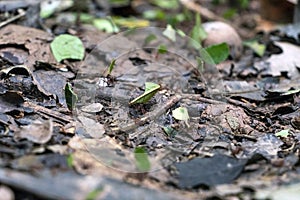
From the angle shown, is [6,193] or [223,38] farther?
[223,38]

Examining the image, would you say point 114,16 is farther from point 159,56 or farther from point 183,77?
point 183,77

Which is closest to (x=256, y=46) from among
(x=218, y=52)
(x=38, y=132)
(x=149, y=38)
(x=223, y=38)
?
(x=223, y=38)

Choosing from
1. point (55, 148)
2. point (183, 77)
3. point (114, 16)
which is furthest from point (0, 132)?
point (114, 16)

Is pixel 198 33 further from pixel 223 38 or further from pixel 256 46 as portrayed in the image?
pixel 256 46

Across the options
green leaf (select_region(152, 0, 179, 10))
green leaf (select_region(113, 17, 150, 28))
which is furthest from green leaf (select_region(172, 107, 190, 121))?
green leaf (select_region(152, 0, 179, 10))

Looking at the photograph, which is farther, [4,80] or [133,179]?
[4,80]

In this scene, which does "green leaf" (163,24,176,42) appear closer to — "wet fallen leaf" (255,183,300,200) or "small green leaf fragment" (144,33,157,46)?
"small green leaf fragment" (144,33,157,46)
